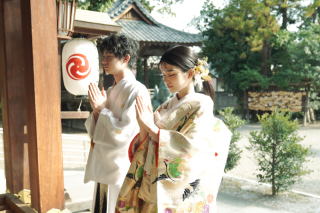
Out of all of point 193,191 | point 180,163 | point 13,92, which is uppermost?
point 13,92

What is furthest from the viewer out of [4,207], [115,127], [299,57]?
[299,57]

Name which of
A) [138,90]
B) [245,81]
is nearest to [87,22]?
[138,90]

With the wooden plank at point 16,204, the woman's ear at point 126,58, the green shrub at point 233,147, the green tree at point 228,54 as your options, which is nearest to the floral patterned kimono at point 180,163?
the woman's ear at point 126,58

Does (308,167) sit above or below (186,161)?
below

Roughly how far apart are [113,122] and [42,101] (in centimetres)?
55

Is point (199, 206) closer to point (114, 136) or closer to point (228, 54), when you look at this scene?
point (114, 136)

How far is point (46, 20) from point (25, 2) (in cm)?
21

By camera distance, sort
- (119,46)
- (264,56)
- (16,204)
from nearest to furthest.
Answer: (119,46), (16,204), (264,56)

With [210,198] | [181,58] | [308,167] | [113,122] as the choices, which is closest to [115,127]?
[113,122]

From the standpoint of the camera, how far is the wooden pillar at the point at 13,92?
2.71 meters

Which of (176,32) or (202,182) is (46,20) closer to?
(202,182)

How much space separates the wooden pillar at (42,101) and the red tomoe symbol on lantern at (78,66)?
5.36 ft

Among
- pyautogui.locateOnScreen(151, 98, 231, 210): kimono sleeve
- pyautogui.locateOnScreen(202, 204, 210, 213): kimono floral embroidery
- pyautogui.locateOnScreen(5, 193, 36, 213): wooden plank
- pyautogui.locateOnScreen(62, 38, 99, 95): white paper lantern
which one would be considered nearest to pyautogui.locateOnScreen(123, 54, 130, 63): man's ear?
A: pyautogui.locateOnScreen(151, 98, 231, 210): kimono sleeve

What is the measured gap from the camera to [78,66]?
155 inches
